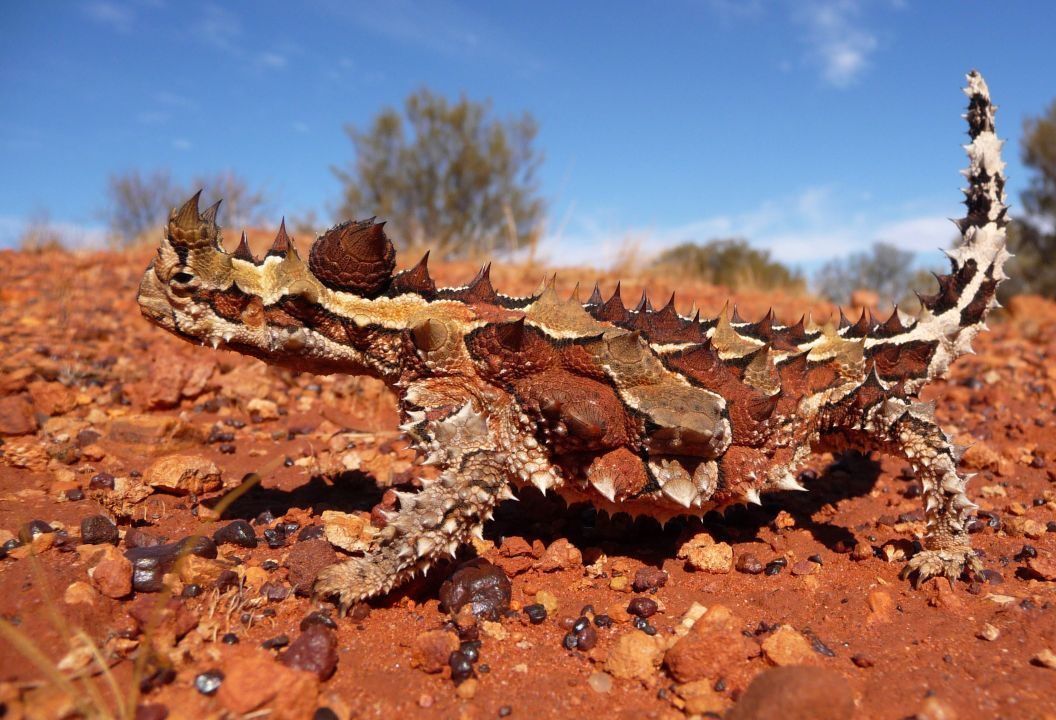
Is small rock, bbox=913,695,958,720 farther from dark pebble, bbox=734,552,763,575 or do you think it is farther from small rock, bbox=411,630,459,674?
small rock, bbox=411,630,459,674

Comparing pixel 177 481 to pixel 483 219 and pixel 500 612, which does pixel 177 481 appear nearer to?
pixel 500 612

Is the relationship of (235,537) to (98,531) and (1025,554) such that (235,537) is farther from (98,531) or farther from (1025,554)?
(1025,554)

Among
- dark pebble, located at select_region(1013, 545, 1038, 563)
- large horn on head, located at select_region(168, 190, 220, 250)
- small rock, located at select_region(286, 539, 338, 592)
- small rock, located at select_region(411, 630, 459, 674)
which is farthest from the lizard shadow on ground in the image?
large horn on head, located at select_region(168, 190, 220, 250)

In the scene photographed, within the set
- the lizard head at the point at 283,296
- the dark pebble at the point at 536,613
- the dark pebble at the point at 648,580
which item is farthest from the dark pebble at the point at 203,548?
the dark pebble at the point at 648,580

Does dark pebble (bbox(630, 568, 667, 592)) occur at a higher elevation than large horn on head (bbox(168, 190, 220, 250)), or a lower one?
lower

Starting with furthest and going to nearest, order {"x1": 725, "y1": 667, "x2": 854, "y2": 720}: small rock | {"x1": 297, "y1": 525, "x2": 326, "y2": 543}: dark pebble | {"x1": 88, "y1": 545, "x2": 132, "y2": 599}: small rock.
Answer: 1. {"x1": 297, "y1": 525, "x2": 326, "y2": 543}: dark pebble
2. {"x1": 88, "y1": 545, "x2": 132, "y2": 599}: small rock
3. {"x1": 725, "y1": 667, "x2": 854, "y2": 720}: small rock

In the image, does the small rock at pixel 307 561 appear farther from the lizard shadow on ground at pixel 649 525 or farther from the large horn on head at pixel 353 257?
the large horn on head at pixel 353 257

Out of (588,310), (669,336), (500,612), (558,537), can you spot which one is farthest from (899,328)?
(500,612)
